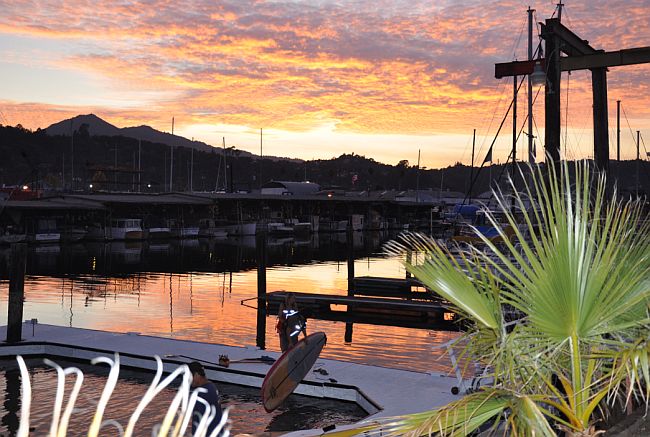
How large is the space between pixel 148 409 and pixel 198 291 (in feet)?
90.3

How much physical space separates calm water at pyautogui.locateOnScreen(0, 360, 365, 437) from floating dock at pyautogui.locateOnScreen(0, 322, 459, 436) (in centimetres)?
37

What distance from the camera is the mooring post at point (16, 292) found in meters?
20.7

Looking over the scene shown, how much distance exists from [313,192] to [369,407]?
154641 millimetres

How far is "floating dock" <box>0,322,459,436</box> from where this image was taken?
50.6ft

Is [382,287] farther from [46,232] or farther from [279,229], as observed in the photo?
[279,229]

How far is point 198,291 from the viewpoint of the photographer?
43250 mm

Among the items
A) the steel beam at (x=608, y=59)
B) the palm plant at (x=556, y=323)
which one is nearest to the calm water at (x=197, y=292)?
the steel beam at (x=608, y=59)

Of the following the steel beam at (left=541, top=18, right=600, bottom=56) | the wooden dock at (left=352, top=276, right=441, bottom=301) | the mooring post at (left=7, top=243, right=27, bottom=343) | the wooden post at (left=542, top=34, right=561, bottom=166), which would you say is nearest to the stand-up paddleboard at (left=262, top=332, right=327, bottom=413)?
the wooden post at (left=542, top=34, right=561, bottom=166)

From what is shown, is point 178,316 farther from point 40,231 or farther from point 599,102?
point 40,231

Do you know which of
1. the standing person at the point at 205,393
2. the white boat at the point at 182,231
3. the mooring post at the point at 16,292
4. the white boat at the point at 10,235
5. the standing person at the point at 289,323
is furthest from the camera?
the white boat at the point at 182,231

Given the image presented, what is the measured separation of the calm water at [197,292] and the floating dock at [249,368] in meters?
1.71

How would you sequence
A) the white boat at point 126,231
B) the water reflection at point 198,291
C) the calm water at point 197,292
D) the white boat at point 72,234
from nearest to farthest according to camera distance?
the calm water at point 197,292, the water reflection at point 198,291, the white boat at point 72,234, the white boat at point 126,231

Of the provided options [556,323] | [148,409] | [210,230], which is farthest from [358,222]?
[556,323]

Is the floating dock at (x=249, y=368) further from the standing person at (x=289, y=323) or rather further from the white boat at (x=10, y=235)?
the white boat at (x=10, y=235)
